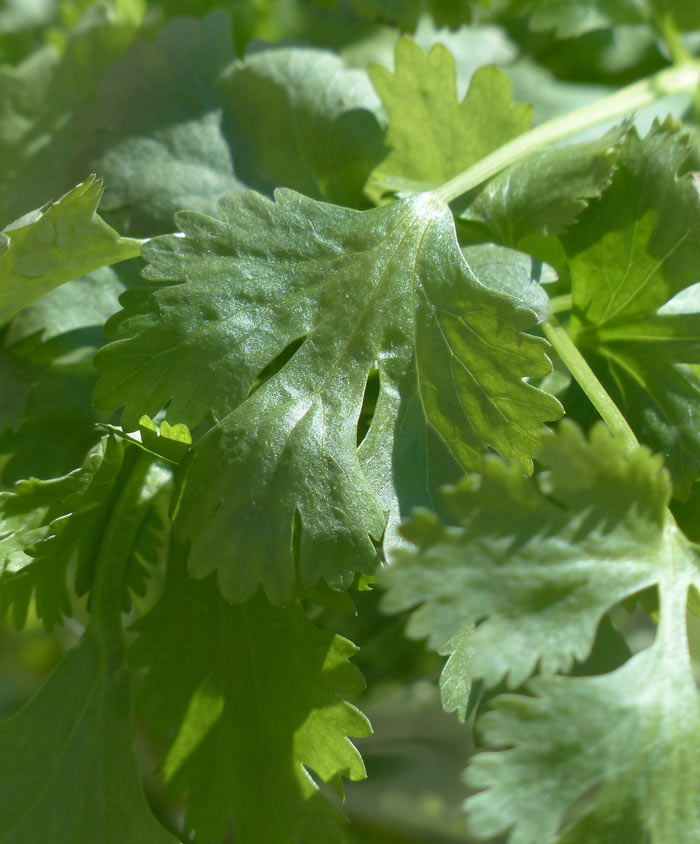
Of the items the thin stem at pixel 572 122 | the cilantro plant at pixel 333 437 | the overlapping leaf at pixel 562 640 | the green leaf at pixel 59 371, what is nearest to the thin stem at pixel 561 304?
the cilantro plant at pixel 333 437

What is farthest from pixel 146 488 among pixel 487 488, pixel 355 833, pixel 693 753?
pixel 355 833

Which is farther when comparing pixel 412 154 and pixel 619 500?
pixel 412 154

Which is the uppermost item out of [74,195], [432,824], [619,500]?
[74,195]

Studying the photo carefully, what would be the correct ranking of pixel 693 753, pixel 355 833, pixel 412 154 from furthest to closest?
pixel 355 833 < pixel 412 154 < pixel 693 753

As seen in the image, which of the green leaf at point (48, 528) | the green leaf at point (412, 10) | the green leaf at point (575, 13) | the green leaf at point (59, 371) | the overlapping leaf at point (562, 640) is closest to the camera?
the overlapping leaf at point (562, 640)

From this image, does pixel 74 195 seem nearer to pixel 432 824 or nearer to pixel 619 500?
pixel 619 500

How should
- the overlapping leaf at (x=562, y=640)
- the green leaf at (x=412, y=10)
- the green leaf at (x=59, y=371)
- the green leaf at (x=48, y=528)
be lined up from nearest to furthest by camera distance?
the overlapping leaf at (x=562, y=640) → the green leaf at (x=48, y=528) → the green leaf at (x=59, y=371) → the green leaf at (x=412, y=10)

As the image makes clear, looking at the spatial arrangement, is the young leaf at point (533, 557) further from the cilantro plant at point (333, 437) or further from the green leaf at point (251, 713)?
the green leaf at point (251, 713)

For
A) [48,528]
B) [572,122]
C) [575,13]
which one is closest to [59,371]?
[48,528]

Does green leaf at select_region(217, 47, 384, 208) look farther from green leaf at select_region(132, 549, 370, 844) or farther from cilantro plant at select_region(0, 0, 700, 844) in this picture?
green leaf at select_region(132, 549, 370, 844)
